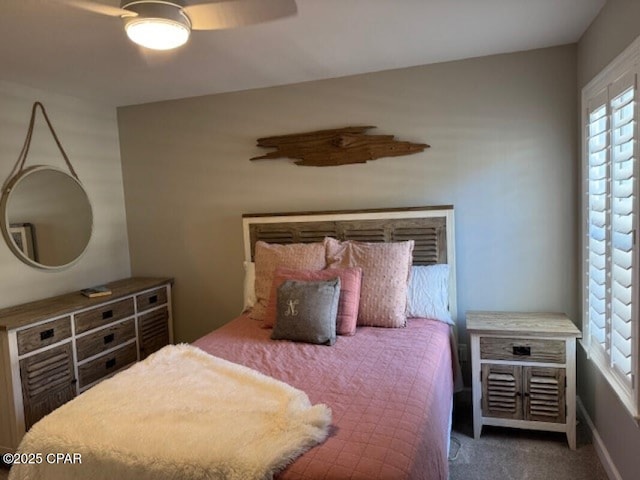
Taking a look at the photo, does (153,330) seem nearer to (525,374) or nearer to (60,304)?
(60,304)

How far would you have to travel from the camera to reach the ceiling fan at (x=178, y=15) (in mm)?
1577

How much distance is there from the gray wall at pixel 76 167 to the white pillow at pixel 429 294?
2586mm

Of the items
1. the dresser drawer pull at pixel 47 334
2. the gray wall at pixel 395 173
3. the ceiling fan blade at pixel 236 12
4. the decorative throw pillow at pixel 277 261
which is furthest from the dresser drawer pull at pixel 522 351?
the dresser drawer pull at pixel 47 334

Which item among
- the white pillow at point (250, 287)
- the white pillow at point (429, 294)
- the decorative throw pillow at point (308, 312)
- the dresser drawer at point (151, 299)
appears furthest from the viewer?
the dresser drawer at point (151, 299)

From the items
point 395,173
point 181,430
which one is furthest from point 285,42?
point 181,430

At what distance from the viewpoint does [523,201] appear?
291 cm

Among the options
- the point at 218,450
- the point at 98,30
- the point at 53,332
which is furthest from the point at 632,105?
the point at 53,332

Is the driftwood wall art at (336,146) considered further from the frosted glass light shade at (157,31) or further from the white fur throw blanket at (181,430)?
the white fur throw blanket at (181,430)

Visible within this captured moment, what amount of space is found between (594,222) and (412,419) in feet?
5.41

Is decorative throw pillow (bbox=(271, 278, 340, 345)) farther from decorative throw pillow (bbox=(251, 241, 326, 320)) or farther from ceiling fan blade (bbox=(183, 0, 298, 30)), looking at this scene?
ceiling fan blade (bbox=(183, 0, 298, 30))

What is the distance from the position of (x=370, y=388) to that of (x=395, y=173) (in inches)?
69.0

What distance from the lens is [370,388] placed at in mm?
1867

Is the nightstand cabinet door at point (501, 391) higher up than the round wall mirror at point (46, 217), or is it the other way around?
the round wall mirror at point (46, 217)

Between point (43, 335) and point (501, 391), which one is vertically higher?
point (43, 335)
